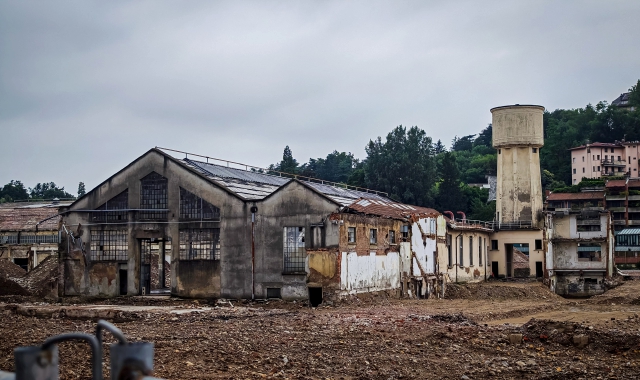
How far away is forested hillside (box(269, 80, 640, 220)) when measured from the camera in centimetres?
7662

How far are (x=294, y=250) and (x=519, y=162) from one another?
28.7 metres

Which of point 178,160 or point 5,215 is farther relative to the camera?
point 5,215

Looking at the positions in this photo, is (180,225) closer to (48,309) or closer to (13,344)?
(48,309)

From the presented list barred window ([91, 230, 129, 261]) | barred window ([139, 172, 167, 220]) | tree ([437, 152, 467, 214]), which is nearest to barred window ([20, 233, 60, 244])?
barred window ([91, 230, 129, 261])

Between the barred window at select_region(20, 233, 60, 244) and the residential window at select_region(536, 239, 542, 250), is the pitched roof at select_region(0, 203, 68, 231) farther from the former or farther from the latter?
the residential window at select_region(536, 239, 542, 250)

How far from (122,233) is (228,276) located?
6114 mm

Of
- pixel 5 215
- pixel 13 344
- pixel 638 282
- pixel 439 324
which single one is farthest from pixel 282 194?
pixel 5 215

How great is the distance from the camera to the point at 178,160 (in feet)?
118

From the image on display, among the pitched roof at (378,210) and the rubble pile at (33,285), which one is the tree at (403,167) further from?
the rubble pile at (33,285)

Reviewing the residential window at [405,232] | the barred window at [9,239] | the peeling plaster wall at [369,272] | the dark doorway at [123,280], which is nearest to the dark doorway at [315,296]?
the peeling plaster wall at [369,272]

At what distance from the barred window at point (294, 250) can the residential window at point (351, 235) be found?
2120 mm

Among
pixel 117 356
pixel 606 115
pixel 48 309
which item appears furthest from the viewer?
pixel 606 115

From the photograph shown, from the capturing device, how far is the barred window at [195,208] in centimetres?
3503

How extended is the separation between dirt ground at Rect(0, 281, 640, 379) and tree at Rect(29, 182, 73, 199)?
253 feet
